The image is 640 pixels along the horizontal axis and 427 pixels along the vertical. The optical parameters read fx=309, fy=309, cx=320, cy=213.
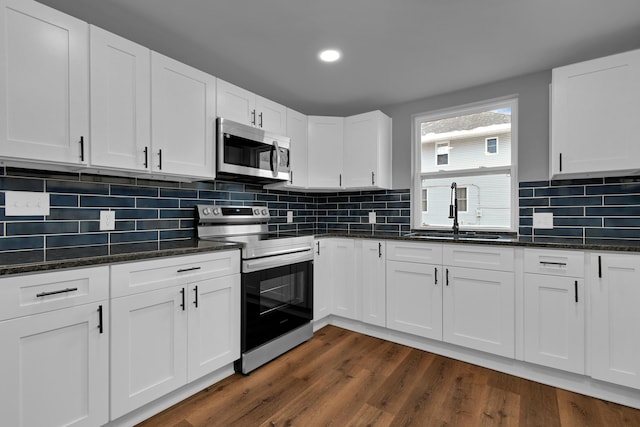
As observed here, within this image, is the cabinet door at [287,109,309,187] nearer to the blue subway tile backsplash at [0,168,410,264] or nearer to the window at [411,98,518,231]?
the blue subway tile backsplash at [0,168,410,264]

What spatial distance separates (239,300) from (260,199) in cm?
125

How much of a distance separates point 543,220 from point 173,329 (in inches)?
114

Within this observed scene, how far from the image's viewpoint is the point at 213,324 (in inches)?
79.0

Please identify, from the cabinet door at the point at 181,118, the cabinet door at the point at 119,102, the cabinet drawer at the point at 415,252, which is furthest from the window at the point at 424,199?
the cabinet door at the point at 119,102

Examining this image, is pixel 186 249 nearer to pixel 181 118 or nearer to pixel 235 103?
pixel 181 118

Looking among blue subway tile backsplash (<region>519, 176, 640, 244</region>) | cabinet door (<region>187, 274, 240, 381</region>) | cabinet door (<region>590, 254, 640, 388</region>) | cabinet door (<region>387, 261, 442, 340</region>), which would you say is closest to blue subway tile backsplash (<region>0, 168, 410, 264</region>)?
cabinet door (<region>187, 274, 240, 381</region>)

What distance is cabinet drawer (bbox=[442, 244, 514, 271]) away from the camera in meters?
2.25

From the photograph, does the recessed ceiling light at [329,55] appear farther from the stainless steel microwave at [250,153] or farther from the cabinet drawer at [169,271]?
the cabinet drawer at [169,271]

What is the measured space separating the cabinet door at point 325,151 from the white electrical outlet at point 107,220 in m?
1.82

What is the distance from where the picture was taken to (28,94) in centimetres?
148

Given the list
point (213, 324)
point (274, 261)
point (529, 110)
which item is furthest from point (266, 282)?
point (529, 110)

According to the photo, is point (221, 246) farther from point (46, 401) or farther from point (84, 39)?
point (84, 39)

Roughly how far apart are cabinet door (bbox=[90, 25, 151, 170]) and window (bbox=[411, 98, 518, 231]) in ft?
8.26

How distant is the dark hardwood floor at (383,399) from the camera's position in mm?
1732
